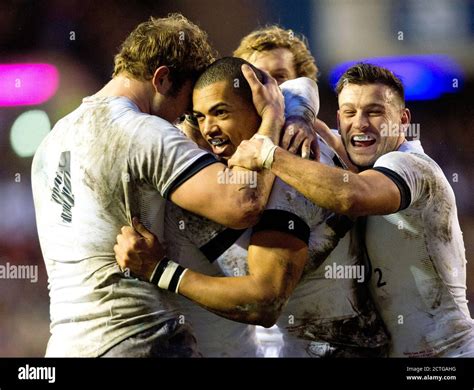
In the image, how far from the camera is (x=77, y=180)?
3727 mm

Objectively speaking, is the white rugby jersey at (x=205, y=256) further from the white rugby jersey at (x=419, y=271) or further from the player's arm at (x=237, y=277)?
the white rugby jersey at (x=419, y=271)

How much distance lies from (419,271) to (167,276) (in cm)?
103

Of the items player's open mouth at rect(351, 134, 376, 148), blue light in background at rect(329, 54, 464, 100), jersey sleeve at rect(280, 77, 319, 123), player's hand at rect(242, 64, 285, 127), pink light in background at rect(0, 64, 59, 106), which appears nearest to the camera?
player's hand at rect(242, 64, 285, 127)

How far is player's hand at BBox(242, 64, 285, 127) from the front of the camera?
371cm

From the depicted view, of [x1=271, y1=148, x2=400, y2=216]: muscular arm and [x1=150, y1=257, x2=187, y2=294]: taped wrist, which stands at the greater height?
[x1=271, y1=148, x2=400, y2=216]: muscular arm

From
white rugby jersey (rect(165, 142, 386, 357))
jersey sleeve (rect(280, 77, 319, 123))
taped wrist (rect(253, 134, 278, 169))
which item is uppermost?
jersey sleeve (rect(280, 77, 319, 123))

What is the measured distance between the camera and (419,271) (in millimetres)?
3906

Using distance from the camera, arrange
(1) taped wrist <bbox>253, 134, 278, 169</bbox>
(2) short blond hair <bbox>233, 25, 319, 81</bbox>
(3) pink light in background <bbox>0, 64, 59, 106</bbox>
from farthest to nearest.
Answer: (2) short blond hair <bbox>233, 25, 319, 81</bbox> → (3) pink light in background <bbox>0, 64, 59, 106</bbox> → (1) taped wrist <bbox>253, 134, 278, 169</bbox>

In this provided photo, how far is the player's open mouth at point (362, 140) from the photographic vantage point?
13.1 ft

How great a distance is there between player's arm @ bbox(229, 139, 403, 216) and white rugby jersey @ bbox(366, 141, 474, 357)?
20cm

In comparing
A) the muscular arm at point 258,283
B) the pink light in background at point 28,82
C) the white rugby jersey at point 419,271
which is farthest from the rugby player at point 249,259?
the pink light in background at point 28,82

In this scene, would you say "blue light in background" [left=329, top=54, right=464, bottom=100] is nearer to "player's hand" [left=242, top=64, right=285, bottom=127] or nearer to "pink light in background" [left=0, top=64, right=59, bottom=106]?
"player's hand" [left=242, top=64, right=285, bottom=127]

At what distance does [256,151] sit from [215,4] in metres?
0.93

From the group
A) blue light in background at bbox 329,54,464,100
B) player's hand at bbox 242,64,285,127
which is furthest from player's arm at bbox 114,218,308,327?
blue light in background at bbox 329,54,464,100
